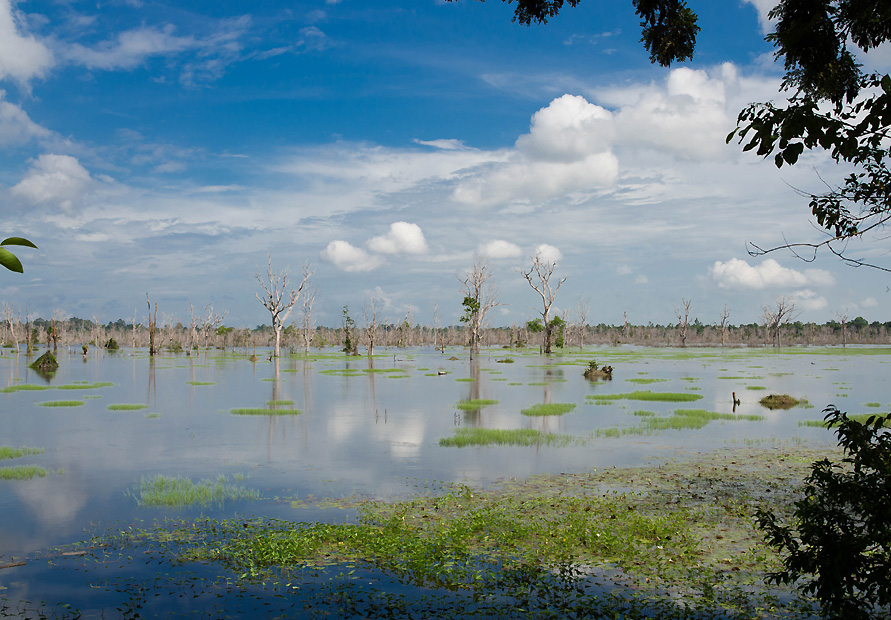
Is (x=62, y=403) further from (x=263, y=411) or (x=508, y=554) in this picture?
(x=508, y=554)

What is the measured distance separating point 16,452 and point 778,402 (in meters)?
24.6

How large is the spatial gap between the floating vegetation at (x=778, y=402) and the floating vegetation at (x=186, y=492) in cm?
2027

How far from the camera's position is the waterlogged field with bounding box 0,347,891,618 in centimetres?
680

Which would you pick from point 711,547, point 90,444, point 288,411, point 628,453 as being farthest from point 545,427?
point 90,444

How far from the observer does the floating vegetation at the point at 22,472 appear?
1261 centimetres

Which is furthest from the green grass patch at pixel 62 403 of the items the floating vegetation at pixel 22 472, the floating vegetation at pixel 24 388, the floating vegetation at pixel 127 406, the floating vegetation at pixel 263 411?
the floating vegetation at pixel 22 472

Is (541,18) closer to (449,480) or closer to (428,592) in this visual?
(428,592)

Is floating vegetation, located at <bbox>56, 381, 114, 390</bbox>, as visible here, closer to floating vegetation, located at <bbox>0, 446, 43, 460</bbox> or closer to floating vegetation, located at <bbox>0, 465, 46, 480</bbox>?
floating vegetation, located at <bbox>0, 446, 43, 460</bbox>

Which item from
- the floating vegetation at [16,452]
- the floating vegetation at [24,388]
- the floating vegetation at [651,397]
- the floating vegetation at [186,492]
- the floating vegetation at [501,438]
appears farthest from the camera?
the floating vegetation at [24,388]

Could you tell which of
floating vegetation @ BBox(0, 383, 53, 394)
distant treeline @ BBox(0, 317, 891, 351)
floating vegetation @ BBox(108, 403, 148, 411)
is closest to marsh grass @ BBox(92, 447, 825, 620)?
floating vegetation @ BBox(108, 403, 148, 411)

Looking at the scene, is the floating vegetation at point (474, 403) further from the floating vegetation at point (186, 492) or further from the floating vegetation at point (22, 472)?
the floating vegetation at point (22, 472)

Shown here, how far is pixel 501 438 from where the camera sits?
669 inches

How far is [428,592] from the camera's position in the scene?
691 cm

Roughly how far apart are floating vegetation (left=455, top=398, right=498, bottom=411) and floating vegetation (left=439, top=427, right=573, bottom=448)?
5.38m
